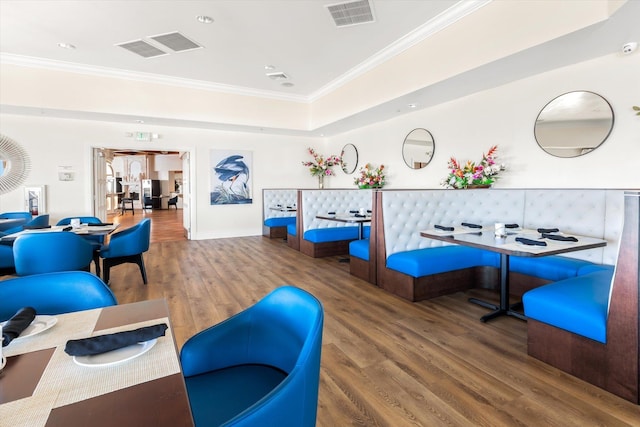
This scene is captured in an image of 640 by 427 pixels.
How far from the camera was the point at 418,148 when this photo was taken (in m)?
5.94

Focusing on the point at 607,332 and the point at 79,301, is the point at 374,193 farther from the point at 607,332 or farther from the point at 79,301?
the point at 79,301

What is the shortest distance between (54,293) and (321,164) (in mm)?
7638

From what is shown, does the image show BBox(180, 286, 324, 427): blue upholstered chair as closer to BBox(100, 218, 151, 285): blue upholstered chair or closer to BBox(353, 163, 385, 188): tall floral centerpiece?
BBox(100, 218, 151, 285): blue upholstered chair

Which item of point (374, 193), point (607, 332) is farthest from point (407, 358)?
point (374, 193)

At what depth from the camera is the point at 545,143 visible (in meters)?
4.10

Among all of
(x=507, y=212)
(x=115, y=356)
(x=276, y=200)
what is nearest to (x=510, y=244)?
(x=507, y=212)

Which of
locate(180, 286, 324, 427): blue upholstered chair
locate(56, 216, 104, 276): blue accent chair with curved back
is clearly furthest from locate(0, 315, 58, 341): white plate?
locate(56, 216, 104, 276): blue accent chair with curved back

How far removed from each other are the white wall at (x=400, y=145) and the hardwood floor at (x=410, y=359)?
84.1 inches

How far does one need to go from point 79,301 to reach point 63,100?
241 inches

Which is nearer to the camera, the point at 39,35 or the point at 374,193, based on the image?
the point at 374,193

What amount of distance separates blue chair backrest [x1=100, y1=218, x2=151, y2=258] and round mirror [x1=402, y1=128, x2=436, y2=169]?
15.3 feet

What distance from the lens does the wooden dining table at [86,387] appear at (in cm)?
69

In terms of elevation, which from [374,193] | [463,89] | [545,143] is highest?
[463,89]

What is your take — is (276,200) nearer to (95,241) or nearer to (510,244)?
(95,241)
